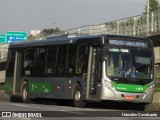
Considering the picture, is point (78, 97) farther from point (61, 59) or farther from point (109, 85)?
point (61, 59)

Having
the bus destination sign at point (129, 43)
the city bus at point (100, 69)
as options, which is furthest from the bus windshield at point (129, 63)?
the bus destination sign at point (129, 43)

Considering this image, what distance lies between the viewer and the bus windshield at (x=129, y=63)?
25406 mm

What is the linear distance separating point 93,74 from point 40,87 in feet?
17.8

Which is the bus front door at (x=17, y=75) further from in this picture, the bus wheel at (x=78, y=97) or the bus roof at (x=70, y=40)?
the bus wheel at (x=78, y=97)

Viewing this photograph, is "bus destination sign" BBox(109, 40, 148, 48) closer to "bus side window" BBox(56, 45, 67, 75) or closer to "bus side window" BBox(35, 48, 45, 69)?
"bus side window" BBox(56, 45, 67, 75)

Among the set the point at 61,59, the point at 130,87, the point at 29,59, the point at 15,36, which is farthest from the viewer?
the point at 15,36

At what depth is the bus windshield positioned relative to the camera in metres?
25.4

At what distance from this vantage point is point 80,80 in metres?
26.7

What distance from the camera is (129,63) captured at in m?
25.5

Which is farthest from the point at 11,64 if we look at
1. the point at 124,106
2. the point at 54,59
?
the point at 124,106

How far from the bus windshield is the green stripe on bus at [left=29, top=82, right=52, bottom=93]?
16.9ft

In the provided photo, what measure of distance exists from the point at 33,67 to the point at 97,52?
20.7 ft

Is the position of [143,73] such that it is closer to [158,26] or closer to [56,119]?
[56,119]

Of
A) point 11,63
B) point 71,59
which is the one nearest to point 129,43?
point 71,59
